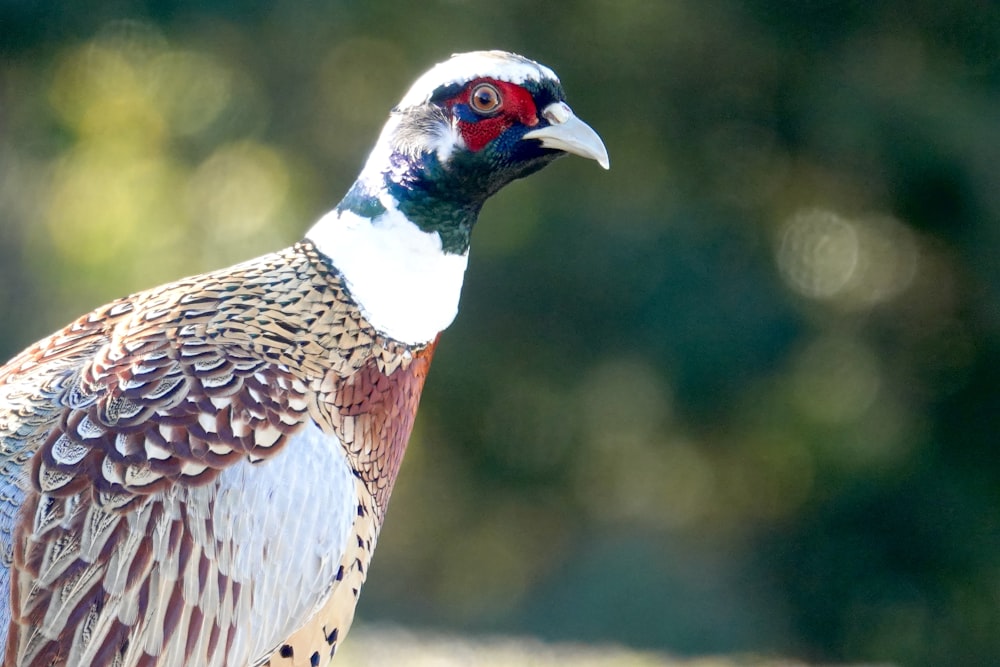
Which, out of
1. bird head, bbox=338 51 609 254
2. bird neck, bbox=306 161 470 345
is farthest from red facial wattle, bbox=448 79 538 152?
bird neck, bbox=306 161 470 345

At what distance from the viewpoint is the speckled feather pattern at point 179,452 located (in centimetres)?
242

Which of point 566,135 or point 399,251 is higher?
point 566,135

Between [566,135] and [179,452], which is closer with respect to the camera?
[179,452]

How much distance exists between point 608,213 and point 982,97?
1.97m

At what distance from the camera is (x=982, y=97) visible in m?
6.52

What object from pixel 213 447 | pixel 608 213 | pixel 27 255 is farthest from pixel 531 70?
pixel 27 255

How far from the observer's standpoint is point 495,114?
Result: 2.80 m

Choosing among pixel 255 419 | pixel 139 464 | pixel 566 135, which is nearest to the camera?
pixel 139 464

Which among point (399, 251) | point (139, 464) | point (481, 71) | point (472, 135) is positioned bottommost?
point (139, 464)

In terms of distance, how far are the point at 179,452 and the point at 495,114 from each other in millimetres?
972

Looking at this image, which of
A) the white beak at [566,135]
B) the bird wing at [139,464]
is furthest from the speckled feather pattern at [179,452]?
the white beak at [566,135]

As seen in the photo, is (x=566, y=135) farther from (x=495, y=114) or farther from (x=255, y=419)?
(x=255, y=419)

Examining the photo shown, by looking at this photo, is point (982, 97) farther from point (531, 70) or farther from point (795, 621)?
point (531, 70)

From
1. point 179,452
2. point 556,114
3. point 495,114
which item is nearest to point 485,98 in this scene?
point 495,114
